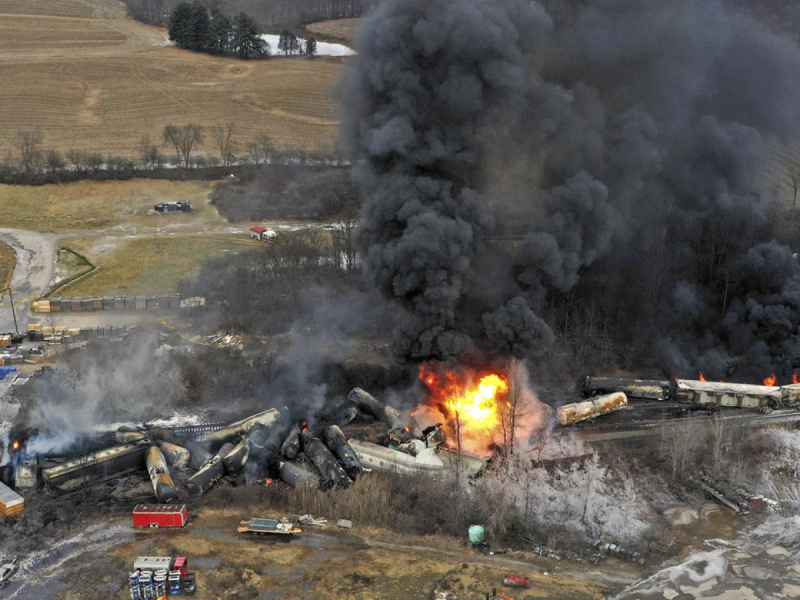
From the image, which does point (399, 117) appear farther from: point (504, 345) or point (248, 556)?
point (248, 556)

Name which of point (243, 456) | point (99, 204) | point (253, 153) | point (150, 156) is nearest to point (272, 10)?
point (253, 153)

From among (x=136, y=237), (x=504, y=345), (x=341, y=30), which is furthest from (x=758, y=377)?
(x=341, y=30)

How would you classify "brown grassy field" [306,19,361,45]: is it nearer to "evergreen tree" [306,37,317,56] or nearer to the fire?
"evergreen tree" [306,37,317,56]

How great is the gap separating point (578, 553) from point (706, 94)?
1384 inches

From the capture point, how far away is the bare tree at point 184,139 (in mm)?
86625

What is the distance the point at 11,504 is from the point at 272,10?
401 ft

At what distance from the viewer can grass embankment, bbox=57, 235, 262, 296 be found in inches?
2425

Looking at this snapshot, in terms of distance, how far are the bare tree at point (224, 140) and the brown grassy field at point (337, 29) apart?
36.7 m

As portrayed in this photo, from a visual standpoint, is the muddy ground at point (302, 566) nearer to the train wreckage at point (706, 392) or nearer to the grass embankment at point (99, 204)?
the train wreckage at point (706, 392)

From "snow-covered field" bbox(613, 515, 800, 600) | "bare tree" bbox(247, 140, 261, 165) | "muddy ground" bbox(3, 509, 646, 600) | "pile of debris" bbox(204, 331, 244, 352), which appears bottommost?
"muddy ground" bbox(3, 509, 646, 600)

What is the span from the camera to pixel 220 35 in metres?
113

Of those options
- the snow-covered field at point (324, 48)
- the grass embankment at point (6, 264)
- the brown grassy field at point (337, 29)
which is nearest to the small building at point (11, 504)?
the grass embankment at point (6, 264)

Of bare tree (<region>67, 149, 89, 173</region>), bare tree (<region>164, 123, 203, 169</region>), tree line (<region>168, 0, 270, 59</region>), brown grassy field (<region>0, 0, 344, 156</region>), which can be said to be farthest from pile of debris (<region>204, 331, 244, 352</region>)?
tree line (<region>168, 0, 270, 59</region>)

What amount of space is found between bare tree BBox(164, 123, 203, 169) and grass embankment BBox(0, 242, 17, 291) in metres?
22.3
